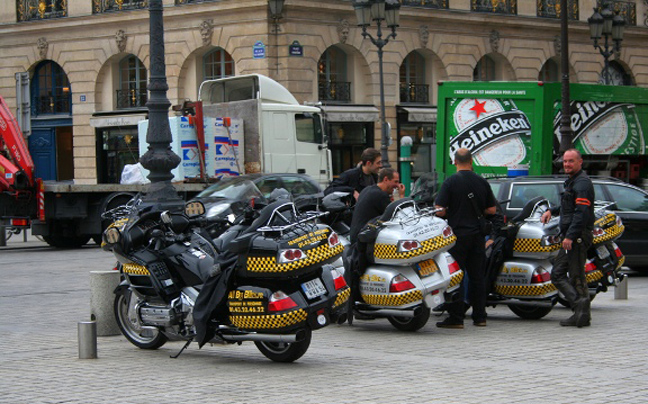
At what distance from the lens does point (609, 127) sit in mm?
24047

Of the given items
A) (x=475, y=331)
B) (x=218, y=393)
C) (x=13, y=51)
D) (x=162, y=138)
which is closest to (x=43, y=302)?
(x=162, y=138)

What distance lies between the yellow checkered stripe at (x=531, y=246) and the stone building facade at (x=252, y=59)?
22.5m

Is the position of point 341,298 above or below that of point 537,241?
below

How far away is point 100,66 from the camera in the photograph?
121ft

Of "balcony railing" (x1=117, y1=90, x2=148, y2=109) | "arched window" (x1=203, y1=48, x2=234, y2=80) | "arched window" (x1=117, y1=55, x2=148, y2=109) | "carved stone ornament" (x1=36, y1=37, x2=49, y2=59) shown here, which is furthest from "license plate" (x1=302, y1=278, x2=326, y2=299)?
"carved stone ornament" (x1=36, y1=37, x2=49, y2=59)

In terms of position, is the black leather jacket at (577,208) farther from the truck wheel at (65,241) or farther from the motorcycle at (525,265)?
the truck wheel at (65,241)

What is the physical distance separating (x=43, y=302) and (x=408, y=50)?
2459cm

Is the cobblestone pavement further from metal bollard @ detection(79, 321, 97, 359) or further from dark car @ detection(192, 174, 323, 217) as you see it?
dark car @ detection(192, 174, 323, 217)

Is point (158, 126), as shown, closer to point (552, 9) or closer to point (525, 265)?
point (525, 265)

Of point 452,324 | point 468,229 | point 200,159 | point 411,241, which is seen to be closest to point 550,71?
point 200,159

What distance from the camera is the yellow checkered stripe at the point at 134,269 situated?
9773mm

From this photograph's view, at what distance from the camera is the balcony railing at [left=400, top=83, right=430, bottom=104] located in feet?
124

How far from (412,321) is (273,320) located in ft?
9.03

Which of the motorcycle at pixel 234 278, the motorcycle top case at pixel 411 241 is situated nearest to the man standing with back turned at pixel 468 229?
the motorcycle top case at pixel 411 241
